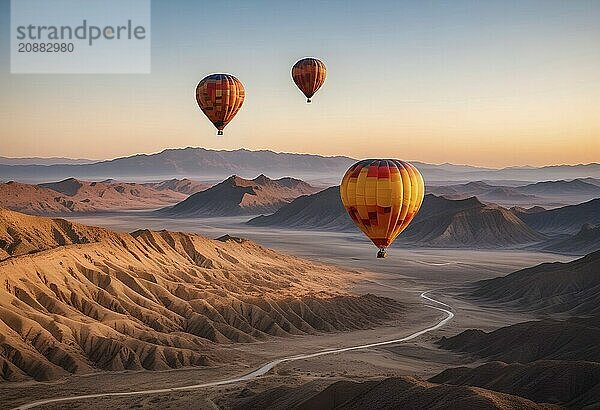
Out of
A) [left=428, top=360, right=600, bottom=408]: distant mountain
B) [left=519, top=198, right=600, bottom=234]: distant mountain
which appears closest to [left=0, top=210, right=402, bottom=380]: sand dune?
[left=428, top=360, right=600, bottom=408]: distant mountain

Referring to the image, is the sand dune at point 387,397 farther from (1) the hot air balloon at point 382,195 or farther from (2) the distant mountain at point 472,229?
(2) the distant mountain at point 472,229

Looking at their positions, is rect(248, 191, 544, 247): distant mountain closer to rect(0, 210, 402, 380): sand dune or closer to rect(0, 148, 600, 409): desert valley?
rect(0, 148, 600, 409): desert valley

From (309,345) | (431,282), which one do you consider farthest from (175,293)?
(431,282)

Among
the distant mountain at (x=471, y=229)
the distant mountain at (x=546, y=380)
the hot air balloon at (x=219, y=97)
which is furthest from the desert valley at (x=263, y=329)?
the distant mountain at (x=471, y=229)

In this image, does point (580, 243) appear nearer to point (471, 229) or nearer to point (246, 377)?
point (471, 229)

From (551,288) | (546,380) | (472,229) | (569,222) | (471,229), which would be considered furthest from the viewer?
(569,222)

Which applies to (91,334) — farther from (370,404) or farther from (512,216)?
(512,216)

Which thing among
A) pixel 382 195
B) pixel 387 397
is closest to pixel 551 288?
pixel 382 195
